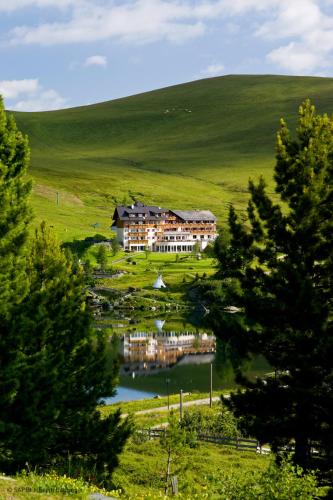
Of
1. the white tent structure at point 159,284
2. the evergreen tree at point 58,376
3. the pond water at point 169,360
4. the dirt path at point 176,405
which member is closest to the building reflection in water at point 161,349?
the pond water at point 169,360

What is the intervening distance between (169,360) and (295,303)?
211 feet

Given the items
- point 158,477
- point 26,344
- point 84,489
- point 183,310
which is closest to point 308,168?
point 26,344

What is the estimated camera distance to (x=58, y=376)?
27547 mm

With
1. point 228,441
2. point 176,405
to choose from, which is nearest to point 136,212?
point 176,405

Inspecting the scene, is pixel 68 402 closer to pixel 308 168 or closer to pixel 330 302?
pixel 330 302

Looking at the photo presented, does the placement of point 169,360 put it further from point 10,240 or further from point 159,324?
point 10,240

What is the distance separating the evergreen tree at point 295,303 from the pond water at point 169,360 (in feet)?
103

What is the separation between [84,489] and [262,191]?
1577 cm

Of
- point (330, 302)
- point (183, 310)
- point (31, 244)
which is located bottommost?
point (183, 310)

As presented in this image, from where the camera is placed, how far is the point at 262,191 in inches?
1107

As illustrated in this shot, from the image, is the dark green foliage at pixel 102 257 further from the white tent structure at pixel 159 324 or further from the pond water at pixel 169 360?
the white tent structure at pixel 159 324

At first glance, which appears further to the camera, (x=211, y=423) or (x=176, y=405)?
(x=176, y=405)

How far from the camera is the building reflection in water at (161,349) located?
8544cm

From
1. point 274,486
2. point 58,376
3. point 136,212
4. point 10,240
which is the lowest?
point 58,376
